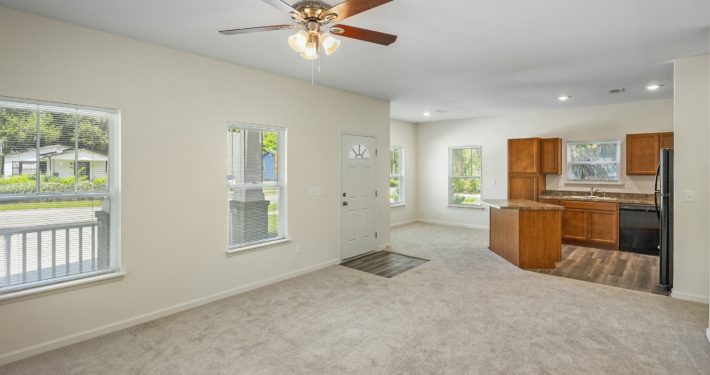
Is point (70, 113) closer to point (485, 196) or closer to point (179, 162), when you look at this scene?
point (179, 162)

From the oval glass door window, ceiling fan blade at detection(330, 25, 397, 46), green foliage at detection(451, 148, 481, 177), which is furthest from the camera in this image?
green foliage at detection(451, 148, 481, 177)

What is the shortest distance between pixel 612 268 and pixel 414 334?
366 cm

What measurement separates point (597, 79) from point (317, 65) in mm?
3762

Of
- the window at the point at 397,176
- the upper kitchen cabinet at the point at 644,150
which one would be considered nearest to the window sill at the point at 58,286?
the window at the point at 397,176

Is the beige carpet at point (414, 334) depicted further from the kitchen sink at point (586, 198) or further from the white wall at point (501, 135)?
the white wall at point (501, 135)

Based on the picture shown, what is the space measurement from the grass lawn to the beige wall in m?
5.85

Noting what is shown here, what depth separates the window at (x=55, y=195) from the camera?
2.69 m

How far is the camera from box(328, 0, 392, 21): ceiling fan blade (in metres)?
1.86

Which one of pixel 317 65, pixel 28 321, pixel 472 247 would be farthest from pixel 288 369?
pixel 472 247

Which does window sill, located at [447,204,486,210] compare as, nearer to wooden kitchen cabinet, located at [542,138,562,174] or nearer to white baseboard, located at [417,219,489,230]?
white baseboard, located at [417,219,489,230]

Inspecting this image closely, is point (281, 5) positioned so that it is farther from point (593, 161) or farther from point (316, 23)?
point (593, 161)

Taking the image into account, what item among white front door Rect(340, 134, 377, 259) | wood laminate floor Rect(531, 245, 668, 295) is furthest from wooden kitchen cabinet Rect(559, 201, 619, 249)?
white front door Rect(340, 134, 377, 259)

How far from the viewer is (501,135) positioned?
768 cm

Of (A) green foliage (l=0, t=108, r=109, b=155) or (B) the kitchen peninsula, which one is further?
(B) the kitchen peninsula
